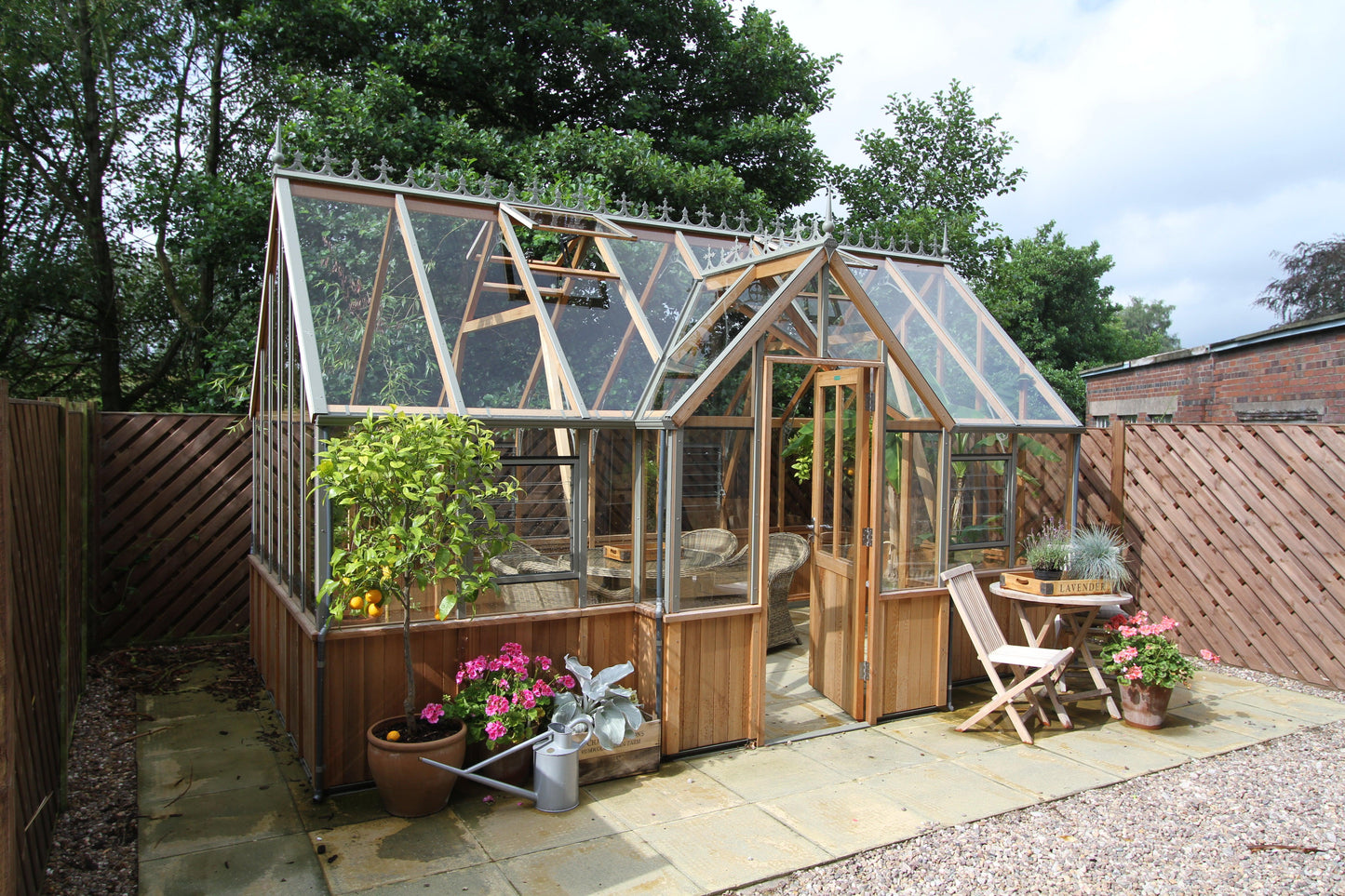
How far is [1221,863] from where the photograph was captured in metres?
3.76

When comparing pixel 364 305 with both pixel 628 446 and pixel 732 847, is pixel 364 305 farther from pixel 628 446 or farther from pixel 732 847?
pixel 732 847

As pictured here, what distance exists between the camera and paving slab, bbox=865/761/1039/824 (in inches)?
167

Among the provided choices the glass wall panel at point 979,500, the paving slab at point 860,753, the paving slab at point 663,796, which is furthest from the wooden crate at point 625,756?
the glass wall panel at point 979,500

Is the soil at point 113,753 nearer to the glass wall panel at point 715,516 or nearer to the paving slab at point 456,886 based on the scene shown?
the paving slab at point 456,886

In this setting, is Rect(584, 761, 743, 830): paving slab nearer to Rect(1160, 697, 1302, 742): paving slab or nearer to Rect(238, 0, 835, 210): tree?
Rect(1160, 697, 1302, 742): paving slab

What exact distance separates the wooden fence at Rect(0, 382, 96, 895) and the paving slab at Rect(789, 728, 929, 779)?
3757mm

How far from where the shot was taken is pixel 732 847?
152 inches

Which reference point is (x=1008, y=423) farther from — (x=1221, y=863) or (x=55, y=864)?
(x=55, y=864)

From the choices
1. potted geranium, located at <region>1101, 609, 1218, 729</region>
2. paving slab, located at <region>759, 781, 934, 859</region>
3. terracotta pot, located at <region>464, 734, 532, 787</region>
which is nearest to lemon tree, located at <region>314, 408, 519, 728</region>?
terracotta pot, located at <region>464, 734, 532, 787</region>

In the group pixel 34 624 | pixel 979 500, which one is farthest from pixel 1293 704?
pixel 34 624

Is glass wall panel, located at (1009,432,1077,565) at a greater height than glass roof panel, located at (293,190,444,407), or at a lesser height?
lesser

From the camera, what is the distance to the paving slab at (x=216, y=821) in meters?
3.84

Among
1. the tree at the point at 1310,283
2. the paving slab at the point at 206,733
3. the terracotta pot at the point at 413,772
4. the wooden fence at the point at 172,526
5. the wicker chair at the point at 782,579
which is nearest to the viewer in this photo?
the terracotta pot at the point at 413,772

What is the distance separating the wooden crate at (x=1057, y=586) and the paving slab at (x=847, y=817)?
1965mm
